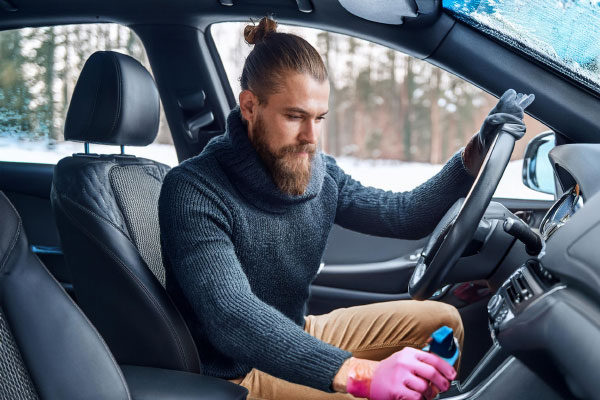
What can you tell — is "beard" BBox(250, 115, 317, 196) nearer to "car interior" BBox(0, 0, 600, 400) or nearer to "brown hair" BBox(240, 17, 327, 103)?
"brown hair" BBox(240, 17, 327, 103)

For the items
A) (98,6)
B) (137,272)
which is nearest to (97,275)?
(137,272)

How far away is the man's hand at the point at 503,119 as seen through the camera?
1343mm

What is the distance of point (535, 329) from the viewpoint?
3.30 feet

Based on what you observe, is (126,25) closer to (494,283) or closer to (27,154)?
(27,154)

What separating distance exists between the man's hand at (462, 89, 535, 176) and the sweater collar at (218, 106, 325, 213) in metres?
0.43

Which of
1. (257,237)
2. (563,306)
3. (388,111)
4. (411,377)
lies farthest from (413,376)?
(388,111)

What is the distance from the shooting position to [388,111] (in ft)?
16.5

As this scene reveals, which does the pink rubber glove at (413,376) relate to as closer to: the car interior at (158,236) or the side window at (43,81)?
the car interior at (158,236)

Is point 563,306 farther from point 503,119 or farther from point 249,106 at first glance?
point 249,106

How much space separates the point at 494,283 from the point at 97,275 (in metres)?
1.00

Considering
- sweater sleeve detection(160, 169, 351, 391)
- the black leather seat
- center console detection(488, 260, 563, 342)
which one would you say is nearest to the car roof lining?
center console detection(488, 260, 563, 342)

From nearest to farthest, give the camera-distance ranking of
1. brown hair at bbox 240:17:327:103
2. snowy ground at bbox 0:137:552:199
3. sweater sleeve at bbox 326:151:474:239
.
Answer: brown hair at bbox 240:17:327:103 → sweater sleeve at bbox 326:151:474:239 → snowy ground at bbox 0:137:552:199

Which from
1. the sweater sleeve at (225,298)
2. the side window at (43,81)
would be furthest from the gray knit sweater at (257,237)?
the side window at (43,81)

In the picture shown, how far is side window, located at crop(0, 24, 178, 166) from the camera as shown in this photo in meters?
2.46
